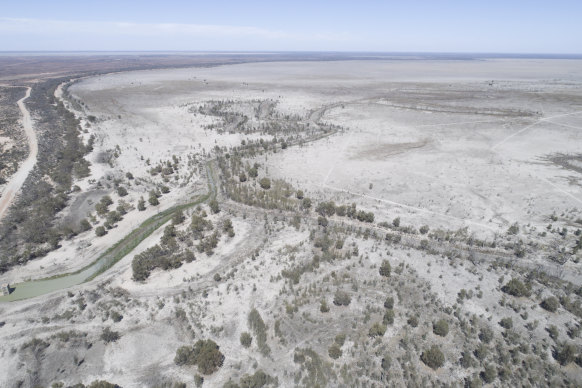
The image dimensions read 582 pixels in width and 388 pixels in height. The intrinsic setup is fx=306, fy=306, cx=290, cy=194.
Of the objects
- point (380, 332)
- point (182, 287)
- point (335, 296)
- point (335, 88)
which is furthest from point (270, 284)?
point (335, 88)

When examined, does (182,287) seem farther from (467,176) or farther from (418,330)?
(467,176)

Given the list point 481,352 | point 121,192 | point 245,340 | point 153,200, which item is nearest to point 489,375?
point 481,352

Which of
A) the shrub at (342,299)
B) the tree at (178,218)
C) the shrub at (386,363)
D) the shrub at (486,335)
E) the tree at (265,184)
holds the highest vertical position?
the tree at (265,184)

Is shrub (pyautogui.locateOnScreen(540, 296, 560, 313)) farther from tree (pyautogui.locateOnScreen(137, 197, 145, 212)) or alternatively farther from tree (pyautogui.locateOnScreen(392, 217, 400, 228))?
tree (pyautogui.locateOnScreen(137, 197, 145, 212))

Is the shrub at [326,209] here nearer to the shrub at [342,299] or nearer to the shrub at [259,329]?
the shrub at [342,299]

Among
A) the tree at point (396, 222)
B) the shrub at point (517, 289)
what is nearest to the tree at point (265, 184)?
the tree at point (396, 222)
